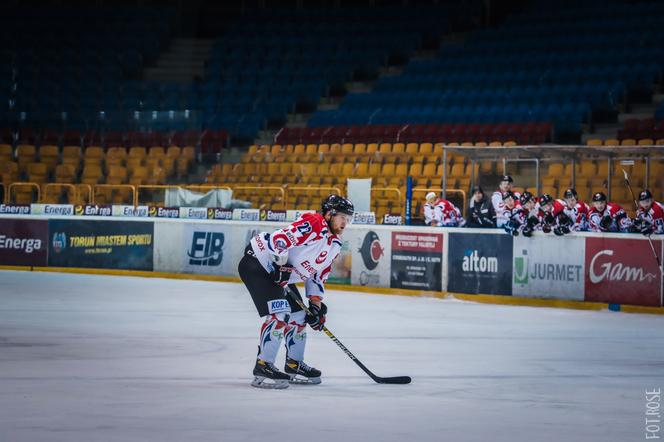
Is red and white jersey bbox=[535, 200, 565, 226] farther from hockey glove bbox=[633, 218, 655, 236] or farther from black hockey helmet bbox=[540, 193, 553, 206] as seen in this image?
hockey glove bbox=[633, 218, 655, 236]

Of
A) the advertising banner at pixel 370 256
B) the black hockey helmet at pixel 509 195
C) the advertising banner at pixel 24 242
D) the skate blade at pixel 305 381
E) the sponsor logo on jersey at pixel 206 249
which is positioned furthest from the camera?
the advertising banner at pixel 24 242

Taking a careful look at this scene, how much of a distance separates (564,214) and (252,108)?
1718 cm

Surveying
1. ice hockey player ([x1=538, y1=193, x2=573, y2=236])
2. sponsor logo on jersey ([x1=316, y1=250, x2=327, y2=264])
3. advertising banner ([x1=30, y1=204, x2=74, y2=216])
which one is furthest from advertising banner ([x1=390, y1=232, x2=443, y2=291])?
sponsor logo on jersey ([x1=316, y1=250, x2=327, y2=264])

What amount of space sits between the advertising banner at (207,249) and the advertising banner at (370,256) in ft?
9.31

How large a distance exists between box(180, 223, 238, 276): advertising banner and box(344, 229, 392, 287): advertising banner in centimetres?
284

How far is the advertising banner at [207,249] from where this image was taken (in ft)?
74.1

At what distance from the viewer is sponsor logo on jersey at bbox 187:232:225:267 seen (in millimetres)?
22703

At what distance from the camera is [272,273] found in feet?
30.2

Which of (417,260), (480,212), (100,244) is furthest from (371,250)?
(100,244)

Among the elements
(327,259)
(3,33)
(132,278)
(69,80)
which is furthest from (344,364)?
(3,33)

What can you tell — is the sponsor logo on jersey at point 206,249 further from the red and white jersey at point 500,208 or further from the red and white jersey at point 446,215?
the red and white jersey at point 500,208

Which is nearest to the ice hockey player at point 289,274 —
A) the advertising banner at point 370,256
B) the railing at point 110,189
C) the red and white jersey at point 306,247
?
the red and white jersey at point 306,247

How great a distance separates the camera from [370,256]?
819 inches

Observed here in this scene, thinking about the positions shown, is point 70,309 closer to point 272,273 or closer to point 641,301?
point 272,273
